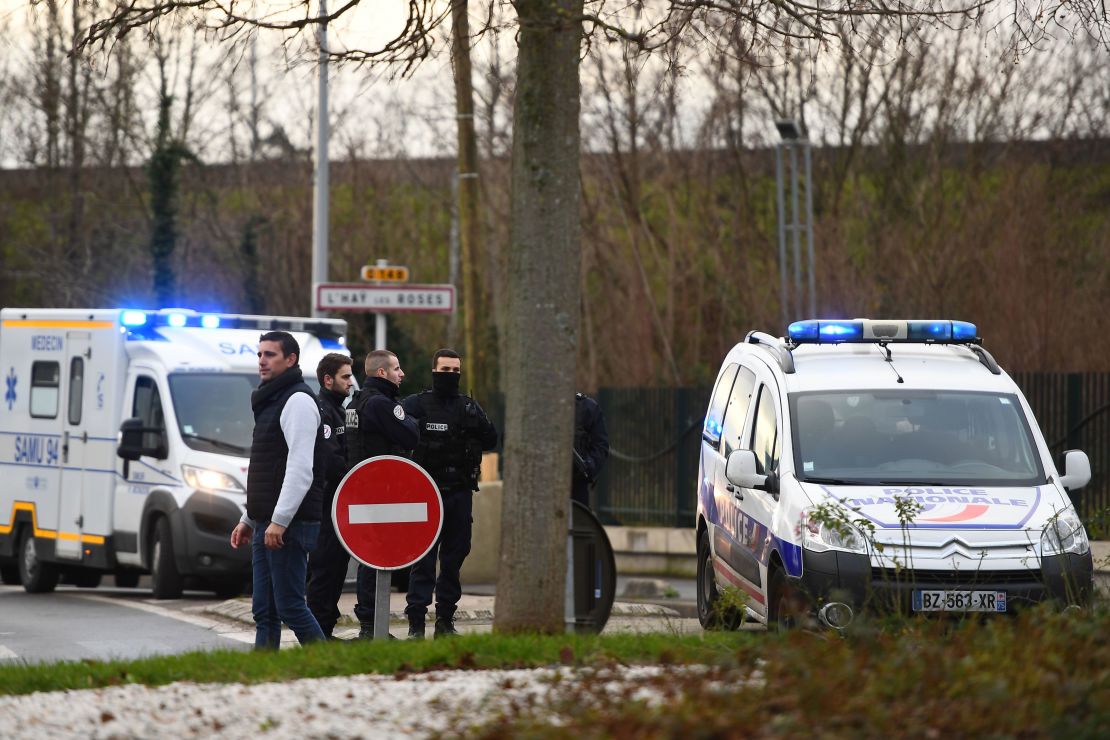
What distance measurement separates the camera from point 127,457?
1523 cm

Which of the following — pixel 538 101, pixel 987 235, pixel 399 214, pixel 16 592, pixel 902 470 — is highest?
pixel 399 214

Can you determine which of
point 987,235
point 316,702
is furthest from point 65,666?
point 987,235

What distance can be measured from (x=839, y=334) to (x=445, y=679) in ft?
16.8

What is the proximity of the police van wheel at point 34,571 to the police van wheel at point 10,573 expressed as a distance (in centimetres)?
57

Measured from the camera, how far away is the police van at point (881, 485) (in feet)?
29.8

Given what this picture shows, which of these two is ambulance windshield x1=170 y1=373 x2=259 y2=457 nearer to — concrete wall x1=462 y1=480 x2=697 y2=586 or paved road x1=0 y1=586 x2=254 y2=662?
paved road x1=0 y1=586 x2=254 y2=662

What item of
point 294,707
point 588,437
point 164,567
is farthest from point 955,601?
point 164,567

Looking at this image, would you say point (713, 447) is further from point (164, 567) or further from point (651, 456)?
point (651, 456)

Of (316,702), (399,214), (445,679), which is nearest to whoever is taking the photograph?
(316,702)

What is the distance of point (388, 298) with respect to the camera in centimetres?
1898

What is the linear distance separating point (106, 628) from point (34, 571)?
437 centimetres

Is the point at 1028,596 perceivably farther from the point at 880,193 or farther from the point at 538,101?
the point at 880,193

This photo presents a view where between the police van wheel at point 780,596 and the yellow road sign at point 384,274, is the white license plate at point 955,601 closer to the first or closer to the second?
the police van wheel at point 780,596

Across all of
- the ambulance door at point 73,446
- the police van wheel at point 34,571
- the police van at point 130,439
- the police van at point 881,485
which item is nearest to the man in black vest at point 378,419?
the police van at point 881,485
